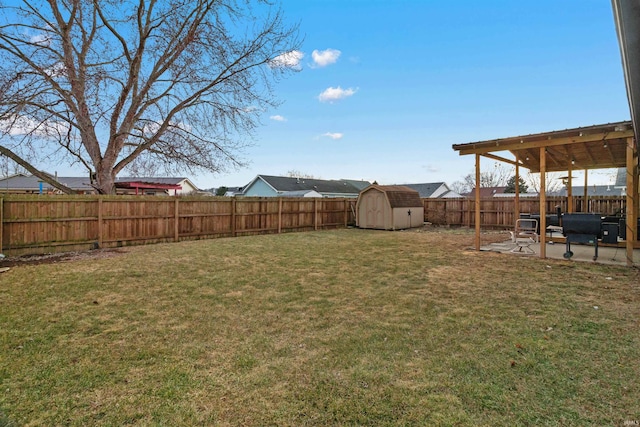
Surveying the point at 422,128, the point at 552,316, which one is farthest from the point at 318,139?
the point at 552,316

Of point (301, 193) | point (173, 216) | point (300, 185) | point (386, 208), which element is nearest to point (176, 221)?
point (173, 216)

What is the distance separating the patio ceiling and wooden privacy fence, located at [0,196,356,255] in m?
7.84

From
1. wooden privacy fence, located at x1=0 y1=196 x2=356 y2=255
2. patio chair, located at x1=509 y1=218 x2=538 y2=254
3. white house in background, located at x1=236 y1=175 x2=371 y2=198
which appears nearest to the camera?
wooden privacy fence, located at x1=0 y1=196 x2=356 y2=255

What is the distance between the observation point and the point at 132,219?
1005 centimetres

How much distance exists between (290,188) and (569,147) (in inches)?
998

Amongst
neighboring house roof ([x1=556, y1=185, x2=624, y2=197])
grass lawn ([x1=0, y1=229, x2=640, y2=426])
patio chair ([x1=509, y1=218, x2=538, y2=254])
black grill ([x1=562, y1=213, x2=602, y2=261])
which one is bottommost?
grass lawn ([x1=0, y1=229, x2=640, y2=426])

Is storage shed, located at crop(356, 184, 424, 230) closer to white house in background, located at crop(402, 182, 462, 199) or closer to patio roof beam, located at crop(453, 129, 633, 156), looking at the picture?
patio roof beam, located at crop(453, 129, 633, 156)

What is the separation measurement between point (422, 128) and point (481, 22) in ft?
28.8

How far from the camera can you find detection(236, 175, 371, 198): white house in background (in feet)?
99.3

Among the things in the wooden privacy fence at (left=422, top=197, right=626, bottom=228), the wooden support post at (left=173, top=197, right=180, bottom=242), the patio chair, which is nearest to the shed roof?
the wooden privacy fence at (left=422, top=197, right=626, bottom=228)

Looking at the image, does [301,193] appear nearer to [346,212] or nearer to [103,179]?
[346,212]

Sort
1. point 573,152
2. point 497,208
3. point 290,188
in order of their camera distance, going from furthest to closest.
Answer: point 290,188 < point 497,208 < point 573,152

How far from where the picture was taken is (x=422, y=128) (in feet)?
59.9

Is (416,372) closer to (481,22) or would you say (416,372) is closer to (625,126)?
(625,126)
